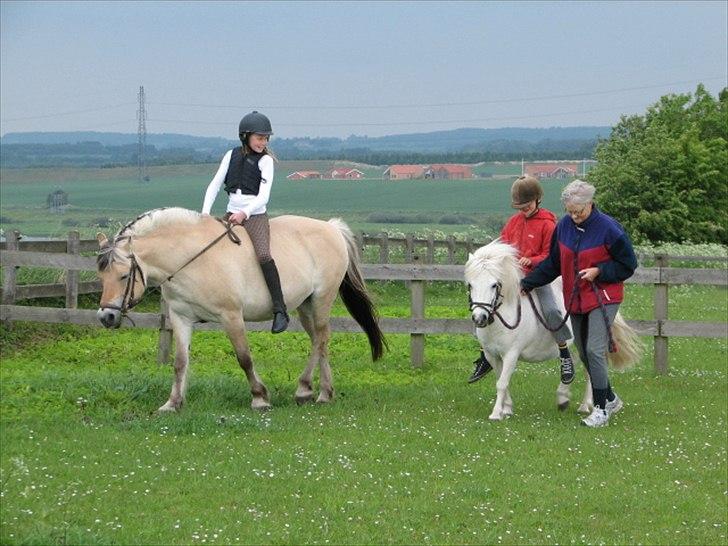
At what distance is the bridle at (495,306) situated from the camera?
34.0ft

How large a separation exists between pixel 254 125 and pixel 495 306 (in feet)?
9.21

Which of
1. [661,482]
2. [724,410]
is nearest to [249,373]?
[661,482]

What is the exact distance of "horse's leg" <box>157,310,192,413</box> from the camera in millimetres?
10711

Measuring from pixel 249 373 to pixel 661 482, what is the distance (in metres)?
4.09

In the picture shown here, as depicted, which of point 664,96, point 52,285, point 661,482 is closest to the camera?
point 661,482

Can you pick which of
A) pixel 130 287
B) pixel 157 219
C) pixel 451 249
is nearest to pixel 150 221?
pixel 157 219

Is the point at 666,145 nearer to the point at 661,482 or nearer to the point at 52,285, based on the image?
the point at 52,285

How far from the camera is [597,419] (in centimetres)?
1061

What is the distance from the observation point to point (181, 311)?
10.9 meters

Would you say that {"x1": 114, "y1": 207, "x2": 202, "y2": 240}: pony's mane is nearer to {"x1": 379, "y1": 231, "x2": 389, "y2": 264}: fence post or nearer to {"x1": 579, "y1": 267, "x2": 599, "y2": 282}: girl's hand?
{"x1": 579, "y1": 267, "x2": 599, "y2": 282}: girl's hand

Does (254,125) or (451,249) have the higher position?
(254,125)

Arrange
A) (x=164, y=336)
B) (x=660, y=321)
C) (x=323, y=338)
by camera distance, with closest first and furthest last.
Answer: (x=323, y=338), (x=164, y=336), (x=660, y=321)

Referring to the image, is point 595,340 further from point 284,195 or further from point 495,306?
point 284,195

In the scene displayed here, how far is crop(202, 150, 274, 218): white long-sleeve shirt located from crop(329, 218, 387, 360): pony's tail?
4.32ft
